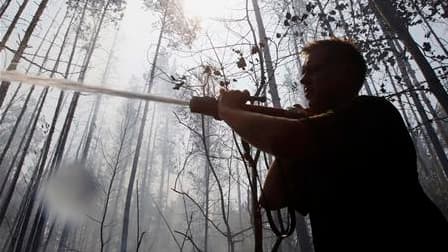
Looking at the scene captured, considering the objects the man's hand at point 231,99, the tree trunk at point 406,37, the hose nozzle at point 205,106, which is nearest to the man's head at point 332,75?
the man's hand at point 231,99

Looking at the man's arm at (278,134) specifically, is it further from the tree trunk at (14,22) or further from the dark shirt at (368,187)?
the tree trunk at (14,22)

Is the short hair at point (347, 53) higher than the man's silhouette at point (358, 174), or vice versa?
the short hair at point (347, 53)

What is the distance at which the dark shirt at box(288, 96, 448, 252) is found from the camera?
99 centimetres

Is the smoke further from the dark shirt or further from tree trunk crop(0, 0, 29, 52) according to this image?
the dark shirt

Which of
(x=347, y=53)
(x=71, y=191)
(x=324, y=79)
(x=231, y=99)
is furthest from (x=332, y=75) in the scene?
(x=71, y=191)

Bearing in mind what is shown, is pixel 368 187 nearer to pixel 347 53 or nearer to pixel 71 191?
pixel 347 53

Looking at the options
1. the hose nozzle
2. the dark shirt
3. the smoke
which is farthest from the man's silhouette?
the smoke

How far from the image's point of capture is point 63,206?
2947 centimetres

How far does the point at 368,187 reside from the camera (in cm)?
106

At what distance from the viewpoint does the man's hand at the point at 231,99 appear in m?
1.31

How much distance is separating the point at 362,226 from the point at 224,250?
4519cm

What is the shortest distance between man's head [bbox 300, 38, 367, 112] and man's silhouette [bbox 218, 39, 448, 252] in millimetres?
164

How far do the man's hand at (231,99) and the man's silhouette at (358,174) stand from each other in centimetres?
6

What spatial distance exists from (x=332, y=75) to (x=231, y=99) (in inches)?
19.7
